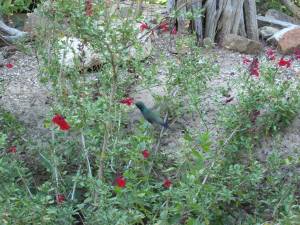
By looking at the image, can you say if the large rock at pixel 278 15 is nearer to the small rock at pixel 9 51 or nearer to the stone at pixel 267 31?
the stone at pixel 267 31

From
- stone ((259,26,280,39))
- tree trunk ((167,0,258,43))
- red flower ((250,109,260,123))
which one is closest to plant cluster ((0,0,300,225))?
red flower ((250,109,260,123))

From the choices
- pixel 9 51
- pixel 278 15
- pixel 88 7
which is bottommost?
pixel 9 51

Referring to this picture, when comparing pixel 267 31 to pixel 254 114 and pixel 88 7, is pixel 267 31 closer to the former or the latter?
pixel 254 114

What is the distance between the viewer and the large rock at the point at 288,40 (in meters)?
5.29

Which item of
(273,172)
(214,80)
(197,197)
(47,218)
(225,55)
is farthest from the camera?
(225,55)

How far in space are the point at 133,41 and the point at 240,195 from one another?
941 mm

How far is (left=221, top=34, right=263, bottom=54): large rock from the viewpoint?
5227 millimetres

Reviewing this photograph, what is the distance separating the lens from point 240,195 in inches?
118

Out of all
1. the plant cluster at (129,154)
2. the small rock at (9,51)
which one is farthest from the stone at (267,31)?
the small rock at (9,51)

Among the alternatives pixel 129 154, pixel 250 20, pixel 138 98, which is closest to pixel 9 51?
pixel 138 98

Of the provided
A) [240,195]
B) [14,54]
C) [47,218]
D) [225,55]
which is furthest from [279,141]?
[14,54]

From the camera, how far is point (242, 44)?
17.1 ft

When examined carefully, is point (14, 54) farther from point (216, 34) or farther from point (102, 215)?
point (102, 215)

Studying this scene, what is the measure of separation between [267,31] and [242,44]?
2.27ft
